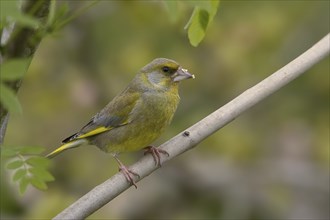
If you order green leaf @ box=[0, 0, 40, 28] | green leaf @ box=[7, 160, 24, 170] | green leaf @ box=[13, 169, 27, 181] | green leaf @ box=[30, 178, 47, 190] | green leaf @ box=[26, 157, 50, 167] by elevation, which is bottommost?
green leaf @ box=[30, 178, 47, 190]

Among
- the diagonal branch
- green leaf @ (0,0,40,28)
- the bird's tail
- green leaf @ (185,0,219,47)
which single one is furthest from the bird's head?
green leaf @ (0,0,40,28)

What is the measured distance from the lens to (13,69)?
1918mm

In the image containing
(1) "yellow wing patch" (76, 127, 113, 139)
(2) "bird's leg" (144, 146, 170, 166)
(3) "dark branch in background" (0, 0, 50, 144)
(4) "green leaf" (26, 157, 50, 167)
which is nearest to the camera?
(3) "dark branch in background" (0, 0, 50, 144)

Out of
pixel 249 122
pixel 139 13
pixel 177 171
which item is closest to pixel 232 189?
pixel 177 171

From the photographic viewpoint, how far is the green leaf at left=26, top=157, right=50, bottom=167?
2487mm

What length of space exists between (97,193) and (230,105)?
738 millimetres

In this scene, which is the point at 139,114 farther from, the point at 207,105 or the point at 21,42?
the point at 207,105

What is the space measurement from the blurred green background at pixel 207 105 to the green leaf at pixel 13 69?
6.13 metres

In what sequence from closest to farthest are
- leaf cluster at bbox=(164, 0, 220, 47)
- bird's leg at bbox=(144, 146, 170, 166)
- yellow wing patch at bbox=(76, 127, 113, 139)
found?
leaf cluster at bbox=(164, 0, 220, 47) < bird's leg at bbox=(144, 146, 170, 166) < yellow wing patch at bbox=(76, 127, 113, 139)

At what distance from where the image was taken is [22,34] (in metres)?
2.10

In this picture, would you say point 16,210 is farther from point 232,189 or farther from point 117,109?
point 117,109

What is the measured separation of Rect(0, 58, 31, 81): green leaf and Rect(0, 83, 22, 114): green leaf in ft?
0.09

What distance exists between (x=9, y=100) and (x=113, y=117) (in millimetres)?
3016

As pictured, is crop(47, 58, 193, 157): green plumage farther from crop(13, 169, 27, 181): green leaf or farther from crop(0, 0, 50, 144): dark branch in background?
crop(0, 0, 50, 144): dark branch in background
